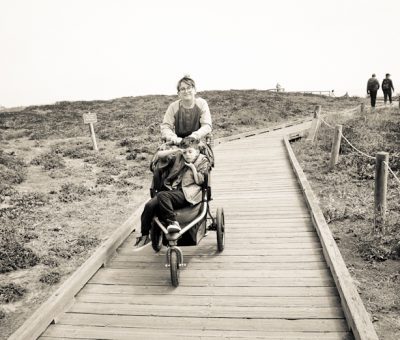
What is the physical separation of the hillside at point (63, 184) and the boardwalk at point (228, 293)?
2.97 ft

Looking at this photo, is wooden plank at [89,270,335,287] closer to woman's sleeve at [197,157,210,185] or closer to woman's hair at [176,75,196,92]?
woman's sleeve at [197,157,210,185]

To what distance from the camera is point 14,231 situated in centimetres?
684

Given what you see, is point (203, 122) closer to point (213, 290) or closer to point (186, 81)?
point (186, 81)

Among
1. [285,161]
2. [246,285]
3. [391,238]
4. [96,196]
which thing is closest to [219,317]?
[246,285]

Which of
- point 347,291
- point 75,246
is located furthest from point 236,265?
point 75,246

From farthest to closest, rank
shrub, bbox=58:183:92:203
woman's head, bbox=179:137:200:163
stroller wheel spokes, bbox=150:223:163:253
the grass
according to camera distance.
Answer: shrub, bbox=58:183:92:203 < woman's head, bbox=179:137:200:163 < stroller wheel spokes, bbox=150:223:163:253 < the grass

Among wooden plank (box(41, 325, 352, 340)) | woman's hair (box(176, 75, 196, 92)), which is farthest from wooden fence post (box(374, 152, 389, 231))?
woman's hair (box(176, 75, 196, 92))

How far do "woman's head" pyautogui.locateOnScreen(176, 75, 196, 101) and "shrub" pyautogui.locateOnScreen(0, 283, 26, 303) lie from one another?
3.44 metres

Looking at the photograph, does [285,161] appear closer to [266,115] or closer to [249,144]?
[249,144]

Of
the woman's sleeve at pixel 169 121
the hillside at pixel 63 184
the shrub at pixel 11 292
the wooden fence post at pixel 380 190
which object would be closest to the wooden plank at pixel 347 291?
the wooden fence post at pixel 380 190

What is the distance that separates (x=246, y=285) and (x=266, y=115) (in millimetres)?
19574

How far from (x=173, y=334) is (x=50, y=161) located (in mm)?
10524

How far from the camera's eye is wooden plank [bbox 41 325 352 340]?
360 centimetres

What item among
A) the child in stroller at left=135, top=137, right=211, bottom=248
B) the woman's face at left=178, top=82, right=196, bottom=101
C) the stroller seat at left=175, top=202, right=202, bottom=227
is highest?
the woman's face at left=178, top=82, right=196, bottom=101
